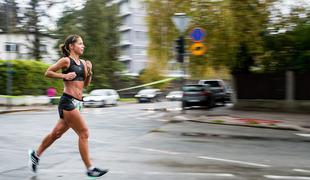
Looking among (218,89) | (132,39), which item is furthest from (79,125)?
(132,39)

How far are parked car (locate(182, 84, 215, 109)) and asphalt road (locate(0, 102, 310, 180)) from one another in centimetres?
1272

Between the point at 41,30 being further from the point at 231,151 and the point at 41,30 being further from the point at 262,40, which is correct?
the point at 231,151

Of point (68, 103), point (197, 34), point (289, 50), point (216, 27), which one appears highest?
point (216, 27)

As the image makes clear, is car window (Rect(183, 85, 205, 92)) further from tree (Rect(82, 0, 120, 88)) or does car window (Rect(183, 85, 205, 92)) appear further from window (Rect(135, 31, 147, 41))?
window (Rect(135, 31, 147, 41))

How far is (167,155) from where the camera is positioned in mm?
7789

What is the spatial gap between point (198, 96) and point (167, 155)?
1734 cm

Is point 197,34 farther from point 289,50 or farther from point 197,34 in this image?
point 289,50

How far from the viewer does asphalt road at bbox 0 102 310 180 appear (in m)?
6.08

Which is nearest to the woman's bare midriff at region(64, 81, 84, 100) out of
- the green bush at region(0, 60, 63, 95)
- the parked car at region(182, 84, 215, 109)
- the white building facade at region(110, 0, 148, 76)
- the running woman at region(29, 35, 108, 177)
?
the running woman at region(29, 35, 108, 177)

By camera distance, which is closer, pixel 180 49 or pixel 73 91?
pixel 73 91

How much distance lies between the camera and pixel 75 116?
5625mm

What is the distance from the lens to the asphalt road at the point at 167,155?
608 centimetres

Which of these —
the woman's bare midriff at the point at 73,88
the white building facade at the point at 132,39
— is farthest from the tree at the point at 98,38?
the woman's bare midriff at the point at 73,88

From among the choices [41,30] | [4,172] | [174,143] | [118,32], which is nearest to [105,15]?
[118,32]
